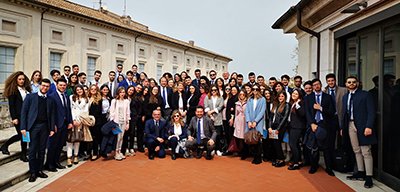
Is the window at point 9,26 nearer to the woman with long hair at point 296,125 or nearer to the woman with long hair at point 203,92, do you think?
the woman with long hair at point 203,92

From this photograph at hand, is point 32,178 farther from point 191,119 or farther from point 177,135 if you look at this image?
point 191,119

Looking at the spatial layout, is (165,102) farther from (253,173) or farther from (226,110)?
(253,173)

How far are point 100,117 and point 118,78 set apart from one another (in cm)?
252

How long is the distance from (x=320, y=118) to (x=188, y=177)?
286 centimetres

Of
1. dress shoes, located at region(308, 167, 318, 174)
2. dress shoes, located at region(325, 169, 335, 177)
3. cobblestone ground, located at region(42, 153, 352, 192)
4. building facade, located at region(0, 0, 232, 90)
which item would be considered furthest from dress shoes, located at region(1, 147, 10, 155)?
building facade, located at region(0, 0, 232, 90)

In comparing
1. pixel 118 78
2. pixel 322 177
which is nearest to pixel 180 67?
pixel 118 78

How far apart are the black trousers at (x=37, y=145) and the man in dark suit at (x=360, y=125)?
18.3 feet

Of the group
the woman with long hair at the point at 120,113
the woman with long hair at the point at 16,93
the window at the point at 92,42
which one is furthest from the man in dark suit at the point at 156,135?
the window at the point at 92,42

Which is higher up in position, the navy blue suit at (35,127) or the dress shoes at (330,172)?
the navy blue suit at (35,127)

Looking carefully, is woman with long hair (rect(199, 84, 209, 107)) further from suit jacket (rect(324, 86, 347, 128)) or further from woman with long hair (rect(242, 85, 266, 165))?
suit jacket (rect(324, 86, 347, 128))

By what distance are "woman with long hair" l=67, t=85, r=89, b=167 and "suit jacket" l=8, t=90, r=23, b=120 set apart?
101 centimetres

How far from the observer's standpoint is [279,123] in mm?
7352

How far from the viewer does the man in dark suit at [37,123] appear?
5789mm

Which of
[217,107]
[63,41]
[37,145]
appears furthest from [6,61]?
[217,107]
